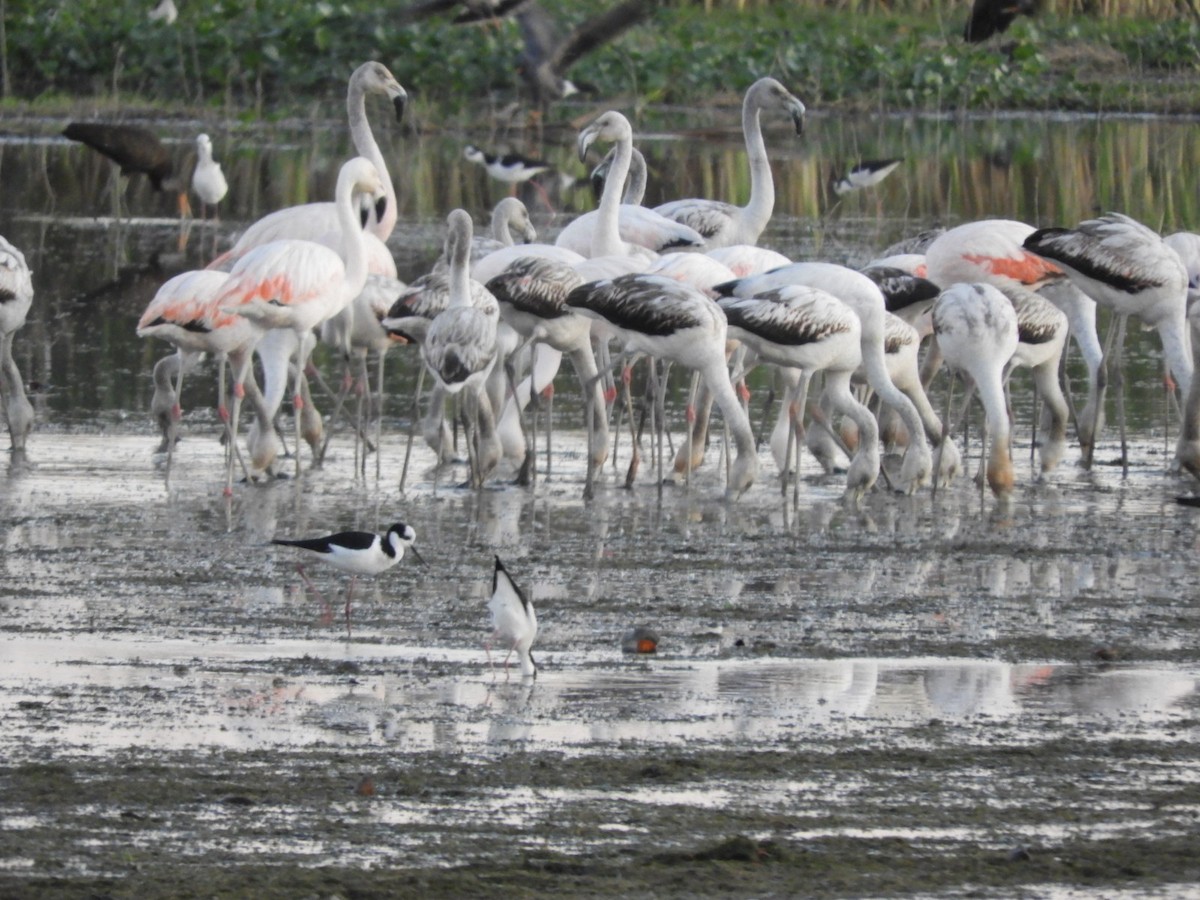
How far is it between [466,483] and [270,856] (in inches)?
244

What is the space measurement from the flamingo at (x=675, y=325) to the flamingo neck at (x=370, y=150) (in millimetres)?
2916

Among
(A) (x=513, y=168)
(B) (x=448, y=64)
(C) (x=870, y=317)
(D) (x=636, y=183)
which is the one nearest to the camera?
(C) (x=870, y=317)

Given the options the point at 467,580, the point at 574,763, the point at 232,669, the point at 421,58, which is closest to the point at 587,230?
the point at 467,580

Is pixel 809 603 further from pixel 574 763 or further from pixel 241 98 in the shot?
pixel 241 98

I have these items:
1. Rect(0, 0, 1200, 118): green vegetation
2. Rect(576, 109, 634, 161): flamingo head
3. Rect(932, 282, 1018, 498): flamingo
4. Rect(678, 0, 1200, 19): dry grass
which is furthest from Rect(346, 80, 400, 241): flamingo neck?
Rect(678, 0, 1200, 19): dry grass

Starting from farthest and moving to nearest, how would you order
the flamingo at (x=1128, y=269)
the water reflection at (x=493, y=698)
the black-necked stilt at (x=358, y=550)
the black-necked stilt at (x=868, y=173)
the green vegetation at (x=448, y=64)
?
1. the green vegetation at (x=448, y=64)
2. the black-necked stilt at (x=868, y=173)
3. the flamingo at (x=1128, y=269)
4. the black-necked stilt at (x=358, y=550)
5. the water reflection at (x=493, y=698)

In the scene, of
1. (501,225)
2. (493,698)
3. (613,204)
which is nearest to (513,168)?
(501,225)

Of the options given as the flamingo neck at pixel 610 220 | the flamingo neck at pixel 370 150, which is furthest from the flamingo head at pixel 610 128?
the flamingo neck at pixel 370 150

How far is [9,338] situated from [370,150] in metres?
3.16

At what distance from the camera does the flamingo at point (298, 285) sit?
10398 mm

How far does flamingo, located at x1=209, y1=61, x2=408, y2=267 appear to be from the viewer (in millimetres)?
12281

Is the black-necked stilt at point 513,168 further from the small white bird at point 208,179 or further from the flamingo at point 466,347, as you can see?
the flamingo at point 466,347

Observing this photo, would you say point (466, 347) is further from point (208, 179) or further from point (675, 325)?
point (208, 179)

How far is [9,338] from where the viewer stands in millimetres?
11516
